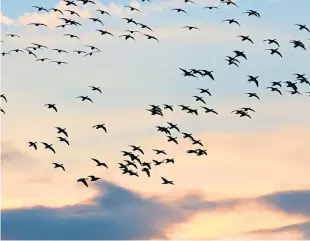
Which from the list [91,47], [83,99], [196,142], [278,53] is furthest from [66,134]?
[278,53]

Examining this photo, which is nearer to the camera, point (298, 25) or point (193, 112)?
point (298, 25)

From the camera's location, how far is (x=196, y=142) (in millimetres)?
166125

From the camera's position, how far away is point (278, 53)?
5842 inches

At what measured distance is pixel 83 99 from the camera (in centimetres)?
15638

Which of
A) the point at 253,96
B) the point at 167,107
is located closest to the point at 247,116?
the point at 253,96

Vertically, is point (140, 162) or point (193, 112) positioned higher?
point (193, 112)

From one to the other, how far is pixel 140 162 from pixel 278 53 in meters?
35.4

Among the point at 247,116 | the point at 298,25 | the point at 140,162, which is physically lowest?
the point at 140,162

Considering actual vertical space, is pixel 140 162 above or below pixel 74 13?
below

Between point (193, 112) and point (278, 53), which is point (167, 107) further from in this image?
point (278, 53)

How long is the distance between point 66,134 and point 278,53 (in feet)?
151

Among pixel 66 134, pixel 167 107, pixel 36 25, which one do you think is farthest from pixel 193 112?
pixel 36 25

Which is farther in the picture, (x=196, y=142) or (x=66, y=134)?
(x=196, y=142)

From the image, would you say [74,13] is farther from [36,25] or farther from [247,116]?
[247,116]
